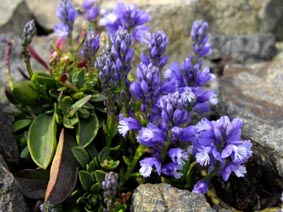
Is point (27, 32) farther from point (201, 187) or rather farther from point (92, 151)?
point (201, 187)

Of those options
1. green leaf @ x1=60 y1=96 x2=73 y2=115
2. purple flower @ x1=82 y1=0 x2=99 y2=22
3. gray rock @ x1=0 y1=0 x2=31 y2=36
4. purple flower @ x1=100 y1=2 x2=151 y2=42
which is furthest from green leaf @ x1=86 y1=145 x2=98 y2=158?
gray rock @ x1=0 y1=0 x2=31 y2=36

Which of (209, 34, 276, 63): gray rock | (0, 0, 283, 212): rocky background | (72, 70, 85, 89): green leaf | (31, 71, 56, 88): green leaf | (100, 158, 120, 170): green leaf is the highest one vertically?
(31, 71, 56, 88): green leaf

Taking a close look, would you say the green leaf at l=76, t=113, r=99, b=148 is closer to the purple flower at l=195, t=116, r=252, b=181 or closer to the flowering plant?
the flowering plant

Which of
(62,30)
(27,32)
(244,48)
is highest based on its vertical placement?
(27,32)

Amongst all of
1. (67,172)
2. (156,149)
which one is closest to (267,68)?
(156,149)

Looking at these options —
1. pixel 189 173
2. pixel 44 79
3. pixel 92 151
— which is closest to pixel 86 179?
pixel 92 151

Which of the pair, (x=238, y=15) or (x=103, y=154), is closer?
(x=103, y=154)
